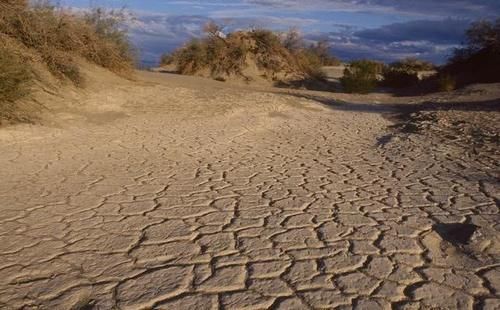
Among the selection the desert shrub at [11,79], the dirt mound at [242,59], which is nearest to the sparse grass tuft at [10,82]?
the desert shrub at [11,79]

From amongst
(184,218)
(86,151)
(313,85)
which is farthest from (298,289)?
(313,85)

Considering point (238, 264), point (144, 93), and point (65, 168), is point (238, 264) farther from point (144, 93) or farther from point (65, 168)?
point (144, 93)

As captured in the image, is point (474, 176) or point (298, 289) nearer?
point (298, 289)

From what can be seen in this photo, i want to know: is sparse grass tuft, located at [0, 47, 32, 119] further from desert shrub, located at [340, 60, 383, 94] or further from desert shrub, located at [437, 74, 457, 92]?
desert shrub, located at [437, 74, 457, 92]

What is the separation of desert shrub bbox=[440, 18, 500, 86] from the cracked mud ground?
17.2 m

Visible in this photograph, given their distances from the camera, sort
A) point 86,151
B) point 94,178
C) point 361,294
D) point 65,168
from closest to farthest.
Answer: point 361,294 < point 94,178 < point 65,168 < point 86,151

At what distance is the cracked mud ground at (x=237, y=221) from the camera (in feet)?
12.4

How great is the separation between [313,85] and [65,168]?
20.1 m

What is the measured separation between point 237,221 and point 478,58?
80.7 ft

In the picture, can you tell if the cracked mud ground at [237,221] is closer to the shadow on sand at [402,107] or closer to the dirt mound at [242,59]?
the shadow on sand at [402,107]

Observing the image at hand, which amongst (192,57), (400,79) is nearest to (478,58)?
(400,79)

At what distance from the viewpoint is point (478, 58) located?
1049 inches

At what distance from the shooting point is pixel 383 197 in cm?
611

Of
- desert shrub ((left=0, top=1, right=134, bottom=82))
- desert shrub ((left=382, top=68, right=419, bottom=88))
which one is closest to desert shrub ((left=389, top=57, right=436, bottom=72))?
desert shrub ((left=382, top=68, right=419, bottom=88))
